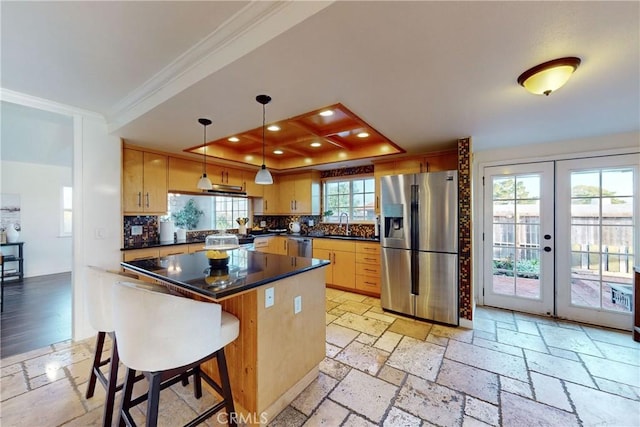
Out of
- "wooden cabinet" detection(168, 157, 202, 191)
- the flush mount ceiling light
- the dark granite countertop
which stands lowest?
the dark granite countertop

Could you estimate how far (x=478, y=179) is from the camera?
3.74 metres

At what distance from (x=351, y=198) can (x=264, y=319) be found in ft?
12.1

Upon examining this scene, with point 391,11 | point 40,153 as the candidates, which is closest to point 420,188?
point 391,11

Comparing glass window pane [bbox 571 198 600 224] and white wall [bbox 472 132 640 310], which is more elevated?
white wall [bbox 472 132 640 310]

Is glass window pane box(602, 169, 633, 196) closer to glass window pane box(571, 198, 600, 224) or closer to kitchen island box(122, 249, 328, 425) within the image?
glass window pane box(571, 198, 600, 224)

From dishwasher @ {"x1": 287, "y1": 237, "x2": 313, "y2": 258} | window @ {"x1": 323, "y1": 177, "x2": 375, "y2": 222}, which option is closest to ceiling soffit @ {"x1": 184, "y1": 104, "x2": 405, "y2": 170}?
window @ {"x1": 323, "y1": 177, "x2": 375, "y2": 222}

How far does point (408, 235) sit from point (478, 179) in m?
1.48

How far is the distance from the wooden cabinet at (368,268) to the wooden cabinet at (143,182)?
3.12 metres

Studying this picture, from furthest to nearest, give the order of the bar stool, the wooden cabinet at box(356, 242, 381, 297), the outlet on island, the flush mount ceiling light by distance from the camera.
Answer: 1. the wooden cabinet at box(356, 242, 381, 297)
2. the outlet on island
3. the flush mount ceiling light
4. the bar stool

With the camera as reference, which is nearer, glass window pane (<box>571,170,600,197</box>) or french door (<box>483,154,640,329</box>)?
french door (<box>483,154,640,329</box>)

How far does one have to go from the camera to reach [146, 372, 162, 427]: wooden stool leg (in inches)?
47.8

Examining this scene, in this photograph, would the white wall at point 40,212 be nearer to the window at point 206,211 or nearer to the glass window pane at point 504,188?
the window at point 206,211

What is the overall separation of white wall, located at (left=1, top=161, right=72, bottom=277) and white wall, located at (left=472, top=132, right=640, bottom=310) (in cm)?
822

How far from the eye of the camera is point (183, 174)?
4.01m
